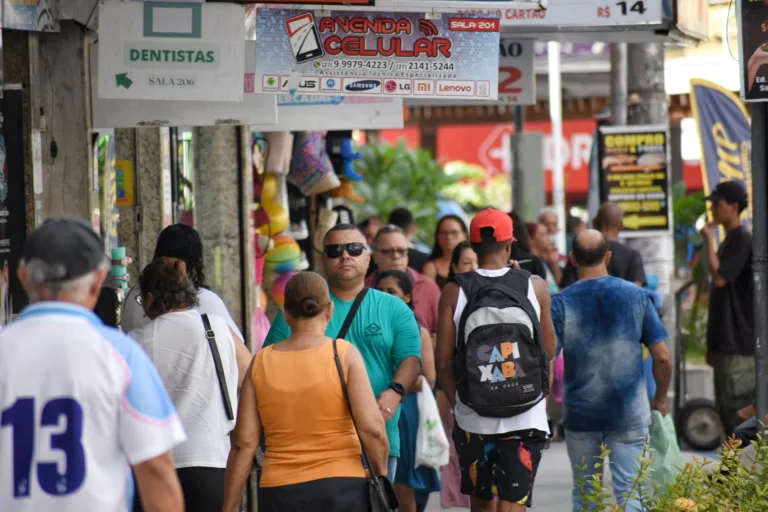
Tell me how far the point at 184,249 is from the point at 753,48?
2831mm

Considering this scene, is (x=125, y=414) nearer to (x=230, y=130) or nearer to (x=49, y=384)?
(x=49, y=384)

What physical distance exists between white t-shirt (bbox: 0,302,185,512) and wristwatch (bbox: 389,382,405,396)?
2965 mm

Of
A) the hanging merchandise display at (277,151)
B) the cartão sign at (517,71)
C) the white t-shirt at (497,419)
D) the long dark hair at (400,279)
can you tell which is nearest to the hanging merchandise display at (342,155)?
the cartão sign at (517,71)

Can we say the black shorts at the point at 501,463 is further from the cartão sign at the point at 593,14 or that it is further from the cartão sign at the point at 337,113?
the cartão sign at the point at 593,14

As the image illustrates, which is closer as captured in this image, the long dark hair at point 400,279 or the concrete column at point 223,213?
the long dark hair at point 400,279

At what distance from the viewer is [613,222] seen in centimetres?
1028

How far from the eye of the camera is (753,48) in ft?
20.9

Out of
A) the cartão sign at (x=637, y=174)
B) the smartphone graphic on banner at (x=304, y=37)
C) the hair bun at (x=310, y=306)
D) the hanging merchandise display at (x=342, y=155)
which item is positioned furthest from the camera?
the hanging merchandise display at (x=342, y=155)

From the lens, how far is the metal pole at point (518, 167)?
2025 cm

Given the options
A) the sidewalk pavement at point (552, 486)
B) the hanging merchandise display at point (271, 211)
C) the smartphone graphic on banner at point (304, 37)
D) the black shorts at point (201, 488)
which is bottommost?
the sidewalk pavement at point (552, 486)

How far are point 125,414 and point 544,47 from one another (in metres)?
23.7

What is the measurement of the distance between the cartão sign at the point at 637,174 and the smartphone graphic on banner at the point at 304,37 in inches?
218

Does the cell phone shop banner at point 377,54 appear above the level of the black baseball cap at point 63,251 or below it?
above

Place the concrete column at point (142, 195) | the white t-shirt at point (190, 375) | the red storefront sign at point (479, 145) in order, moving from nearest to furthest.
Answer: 1. the white t-shirt at point (190, 375)
2. the concrete column at point (142, 195)
3. the red storefront sign at point (479, 145)
